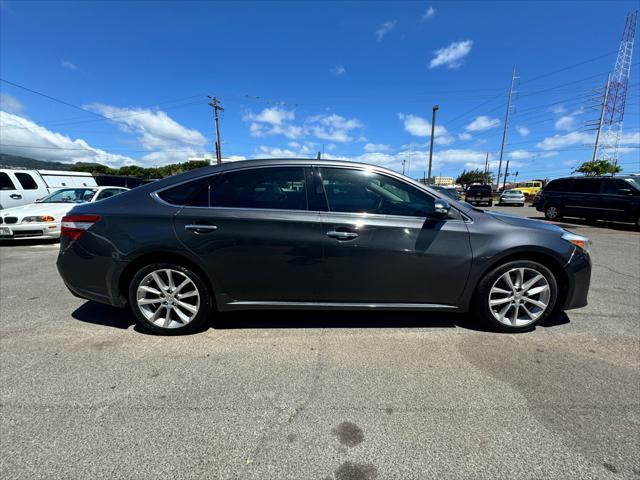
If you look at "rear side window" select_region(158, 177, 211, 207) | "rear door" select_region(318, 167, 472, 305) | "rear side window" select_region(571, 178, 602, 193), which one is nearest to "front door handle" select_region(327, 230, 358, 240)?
"rear door" select_region(318, 167, 472, 305)

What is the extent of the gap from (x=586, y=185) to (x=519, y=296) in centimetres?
1219

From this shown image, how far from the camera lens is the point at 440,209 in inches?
110

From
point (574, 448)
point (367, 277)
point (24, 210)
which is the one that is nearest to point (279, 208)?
point (367, 277)

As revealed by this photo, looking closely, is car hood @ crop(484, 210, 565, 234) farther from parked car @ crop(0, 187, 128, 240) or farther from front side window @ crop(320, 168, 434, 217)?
parked car @ crop(0, 187, 128, 240)

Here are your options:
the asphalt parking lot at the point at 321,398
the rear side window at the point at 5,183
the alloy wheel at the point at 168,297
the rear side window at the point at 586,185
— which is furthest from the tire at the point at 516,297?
the rear side window at the point at 5,183

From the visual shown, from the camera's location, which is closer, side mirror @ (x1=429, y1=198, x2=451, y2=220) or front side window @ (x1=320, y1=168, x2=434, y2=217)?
side mirror @ (x1=429, y1=198, x2=451, y2=220)

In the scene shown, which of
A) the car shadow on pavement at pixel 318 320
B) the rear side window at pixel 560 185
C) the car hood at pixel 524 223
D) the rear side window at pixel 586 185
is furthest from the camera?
the rear side window at pixel 560 185

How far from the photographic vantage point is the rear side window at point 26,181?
987cm

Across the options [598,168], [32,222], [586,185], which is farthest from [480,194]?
[32,222]

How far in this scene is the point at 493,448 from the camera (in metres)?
1.74

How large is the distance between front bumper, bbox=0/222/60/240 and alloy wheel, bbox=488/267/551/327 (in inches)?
355

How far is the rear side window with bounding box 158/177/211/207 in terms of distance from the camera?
293 cm

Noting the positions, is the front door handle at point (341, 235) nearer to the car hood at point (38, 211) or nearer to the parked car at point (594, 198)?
the car hood at point (38, 211)

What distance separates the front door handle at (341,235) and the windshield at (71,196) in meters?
8.94
